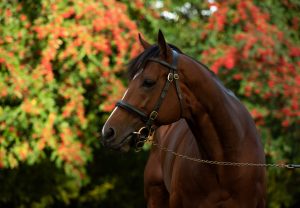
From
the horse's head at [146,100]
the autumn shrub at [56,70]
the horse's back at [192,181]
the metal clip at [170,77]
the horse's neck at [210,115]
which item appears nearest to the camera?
the horse's head at [146,100]

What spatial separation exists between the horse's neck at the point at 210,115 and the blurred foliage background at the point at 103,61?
3.38 m

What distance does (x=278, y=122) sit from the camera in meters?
9.00

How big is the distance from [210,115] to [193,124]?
0.13m

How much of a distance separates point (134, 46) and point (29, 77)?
127cm

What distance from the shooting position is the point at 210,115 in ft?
16.4

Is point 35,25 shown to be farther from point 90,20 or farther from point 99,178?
point 99,178

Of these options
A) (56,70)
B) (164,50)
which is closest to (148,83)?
(164,50)

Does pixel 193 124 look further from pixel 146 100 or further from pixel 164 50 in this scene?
pixel 164 50

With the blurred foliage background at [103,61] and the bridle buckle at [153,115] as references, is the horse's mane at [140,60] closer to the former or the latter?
the bridle buckle at [153,115]

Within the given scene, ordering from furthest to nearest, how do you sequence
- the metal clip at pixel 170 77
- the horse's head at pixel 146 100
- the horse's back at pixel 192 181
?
the horse's back at pixel 192 181
the metal clip at pixel 170 77
the horse's head at pixel 146 100

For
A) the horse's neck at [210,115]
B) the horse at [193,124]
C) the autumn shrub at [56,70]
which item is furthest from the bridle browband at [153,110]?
the autumn shrub at [56,70]

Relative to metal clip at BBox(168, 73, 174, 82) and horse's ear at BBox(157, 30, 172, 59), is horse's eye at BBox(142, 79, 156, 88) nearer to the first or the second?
metal clip at BBox(168, 73, 174, 82)

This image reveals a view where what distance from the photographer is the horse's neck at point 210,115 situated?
4938 millimetres

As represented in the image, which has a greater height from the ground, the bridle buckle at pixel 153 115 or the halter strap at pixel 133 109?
the halter strap at pixel 133 109
